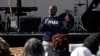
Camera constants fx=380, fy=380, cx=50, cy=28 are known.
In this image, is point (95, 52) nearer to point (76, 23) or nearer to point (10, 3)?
point (76, 23)

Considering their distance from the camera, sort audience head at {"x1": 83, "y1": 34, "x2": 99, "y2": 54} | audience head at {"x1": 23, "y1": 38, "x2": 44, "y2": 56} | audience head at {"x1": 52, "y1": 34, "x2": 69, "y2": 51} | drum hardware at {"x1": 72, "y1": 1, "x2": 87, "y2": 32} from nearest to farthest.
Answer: audience head at {"x1": 23, "y1": 38, "x2": 44, "y2": 56} < audience head at {"x1": 83, "y1": 34, "x2": 99, "y2": 54} < audience head at {"x1": 52, "y1": 34, "x2": 69, "y2": 51} < drum hardware at {"x1": 72, "y1": 1, "x2": 87, "y2": 32}

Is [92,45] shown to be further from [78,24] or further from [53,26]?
[78,24]

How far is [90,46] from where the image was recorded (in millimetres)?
3771

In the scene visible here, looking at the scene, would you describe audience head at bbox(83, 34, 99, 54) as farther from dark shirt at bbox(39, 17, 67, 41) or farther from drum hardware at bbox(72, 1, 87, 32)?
drum hardware at bbox(72, 1, 87, 32)

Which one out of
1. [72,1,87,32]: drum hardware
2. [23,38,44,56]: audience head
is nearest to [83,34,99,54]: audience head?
[23,38,44,56]: audience head

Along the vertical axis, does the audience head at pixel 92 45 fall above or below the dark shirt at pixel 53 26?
above

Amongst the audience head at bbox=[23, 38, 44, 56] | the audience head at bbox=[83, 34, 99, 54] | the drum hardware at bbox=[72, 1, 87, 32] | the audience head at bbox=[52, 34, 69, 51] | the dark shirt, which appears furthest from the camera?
the drum hardware at bbox=[72, 1, 87, 32]

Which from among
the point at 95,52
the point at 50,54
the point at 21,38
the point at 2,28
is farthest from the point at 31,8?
the point at 95,52

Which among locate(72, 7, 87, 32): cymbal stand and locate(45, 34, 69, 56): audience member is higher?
locate(45, 34, 69, 56): audience member

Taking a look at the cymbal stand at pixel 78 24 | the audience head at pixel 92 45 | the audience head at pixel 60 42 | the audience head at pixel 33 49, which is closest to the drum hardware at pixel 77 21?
the cymbal stand at pixel 78 24

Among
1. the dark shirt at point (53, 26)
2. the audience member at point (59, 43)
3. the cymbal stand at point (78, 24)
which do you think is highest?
the audience member at point (59, 43)

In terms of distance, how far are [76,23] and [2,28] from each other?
2572mm

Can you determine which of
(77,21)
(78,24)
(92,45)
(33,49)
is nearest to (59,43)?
(92,45)

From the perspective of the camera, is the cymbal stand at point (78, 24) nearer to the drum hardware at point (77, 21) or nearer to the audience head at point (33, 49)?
the drum hardware at point (77, 21)
